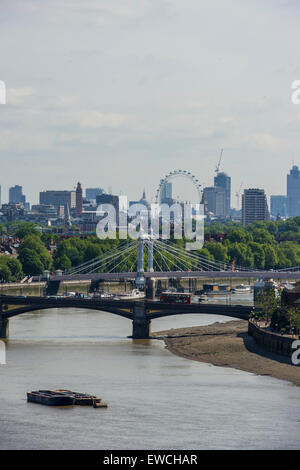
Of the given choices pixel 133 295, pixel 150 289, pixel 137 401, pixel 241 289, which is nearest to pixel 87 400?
pixel 137 401

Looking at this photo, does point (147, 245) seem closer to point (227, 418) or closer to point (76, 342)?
point (76, 342)

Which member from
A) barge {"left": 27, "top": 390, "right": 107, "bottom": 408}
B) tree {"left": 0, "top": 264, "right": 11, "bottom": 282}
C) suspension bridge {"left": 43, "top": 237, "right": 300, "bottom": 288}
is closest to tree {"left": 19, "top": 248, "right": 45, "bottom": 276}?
suspension bridge {"left": 43, "top": 237, "right": 300, "bottom": 288}

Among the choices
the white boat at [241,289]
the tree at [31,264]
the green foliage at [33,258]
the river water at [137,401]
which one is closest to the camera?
the river water at [137,401]

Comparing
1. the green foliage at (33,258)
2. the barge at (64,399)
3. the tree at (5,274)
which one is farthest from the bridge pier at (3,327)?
the green foliage at (33,258)

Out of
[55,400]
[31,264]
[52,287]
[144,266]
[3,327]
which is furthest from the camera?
[144,266]

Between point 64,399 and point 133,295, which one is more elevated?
point 133,295

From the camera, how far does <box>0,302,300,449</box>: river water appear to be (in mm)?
46562

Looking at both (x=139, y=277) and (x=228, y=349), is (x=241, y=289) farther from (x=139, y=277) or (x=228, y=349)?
(x=228, y=349)

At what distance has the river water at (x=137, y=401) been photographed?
46562 mm

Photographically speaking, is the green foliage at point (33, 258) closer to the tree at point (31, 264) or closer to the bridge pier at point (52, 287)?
the tree at point (31, 264)

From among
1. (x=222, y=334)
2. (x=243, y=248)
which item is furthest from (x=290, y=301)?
(x=243, y=248)

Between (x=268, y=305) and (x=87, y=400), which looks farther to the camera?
(x=268, y=305)

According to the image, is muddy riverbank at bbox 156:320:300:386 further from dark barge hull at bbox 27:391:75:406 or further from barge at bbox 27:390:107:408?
dark barge hull at bbox 27:391:75:406

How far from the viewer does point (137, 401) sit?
5441 cm
